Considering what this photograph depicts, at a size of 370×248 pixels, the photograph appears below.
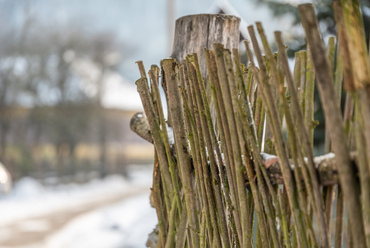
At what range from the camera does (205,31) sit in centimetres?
204

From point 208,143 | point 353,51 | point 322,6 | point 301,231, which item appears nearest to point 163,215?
point 208,143

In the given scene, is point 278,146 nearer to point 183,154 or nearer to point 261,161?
point 261,161

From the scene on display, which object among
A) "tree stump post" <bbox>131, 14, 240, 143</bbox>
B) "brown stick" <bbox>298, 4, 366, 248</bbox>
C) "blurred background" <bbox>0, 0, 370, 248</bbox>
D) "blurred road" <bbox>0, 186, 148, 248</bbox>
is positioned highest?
"blurred background" <bbox>0, 0, 370, 248</bbox>

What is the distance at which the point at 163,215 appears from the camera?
1.71 meters

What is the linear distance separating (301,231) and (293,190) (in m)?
0.10

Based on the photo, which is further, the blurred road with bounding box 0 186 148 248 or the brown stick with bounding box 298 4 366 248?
the blurred road with bounding box 0 186 148 248

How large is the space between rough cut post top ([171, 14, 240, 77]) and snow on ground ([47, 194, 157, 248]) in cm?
458

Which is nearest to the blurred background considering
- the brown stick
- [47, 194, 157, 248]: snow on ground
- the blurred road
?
the blurred road

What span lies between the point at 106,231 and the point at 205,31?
6264 millimetres

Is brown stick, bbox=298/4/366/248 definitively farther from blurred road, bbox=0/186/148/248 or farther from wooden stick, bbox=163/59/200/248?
blurred road, bbox=0/186/148/248

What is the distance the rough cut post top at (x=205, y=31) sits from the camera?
6.71ft

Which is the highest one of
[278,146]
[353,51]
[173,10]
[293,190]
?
[173,10]

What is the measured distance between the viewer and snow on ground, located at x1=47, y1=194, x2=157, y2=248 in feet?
21.4

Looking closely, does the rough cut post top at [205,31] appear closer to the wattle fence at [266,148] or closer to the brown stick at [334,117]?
the wattle fence at [266,148]
